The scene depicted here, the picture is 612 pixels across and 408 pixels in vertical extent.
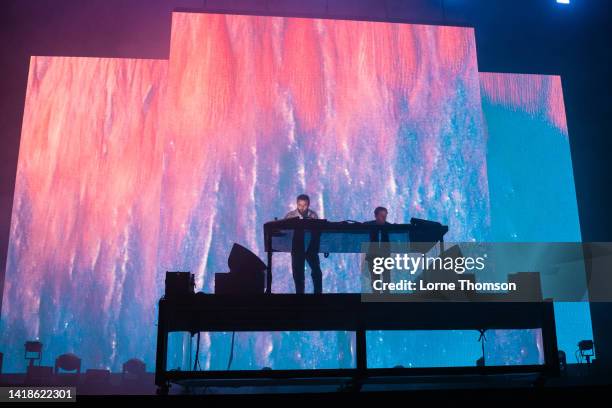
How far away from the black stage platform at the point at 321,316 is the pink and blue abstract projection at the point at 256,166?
299cm

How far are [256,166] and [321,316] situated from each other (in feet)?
11.5

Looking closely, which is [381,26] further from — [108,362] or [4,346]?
[4,346]

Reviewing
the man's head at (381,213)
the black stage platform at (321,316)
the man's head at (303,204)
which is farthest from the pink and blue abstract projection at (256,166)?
the black stage platform at (321,316)

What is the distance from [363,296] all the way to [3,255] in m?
4.32

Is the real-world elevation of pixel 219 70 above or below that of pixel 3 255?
above

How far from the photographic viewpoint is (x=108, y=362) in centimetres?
514

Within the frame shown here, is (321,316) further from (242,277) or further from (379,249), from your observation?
(379,249)

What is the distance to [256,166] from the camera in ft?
18.2

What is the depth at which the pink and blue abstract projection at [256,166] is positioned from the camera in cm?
526

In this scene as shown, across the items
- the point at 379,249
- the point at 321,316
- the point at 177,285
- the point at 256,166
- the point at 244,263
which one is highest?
the point at 256,166

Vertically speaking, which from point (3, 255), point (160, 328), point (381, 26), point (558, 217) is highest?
point (381, 26)

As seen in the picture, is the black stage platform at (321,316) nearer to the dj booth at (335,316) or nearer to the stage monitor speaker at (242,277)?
the dj booth at (335,316)

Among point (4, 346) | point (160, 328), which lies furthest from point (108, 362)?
point (160, 328)

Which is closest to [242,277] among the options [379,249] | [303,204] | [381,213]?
[379,249]
